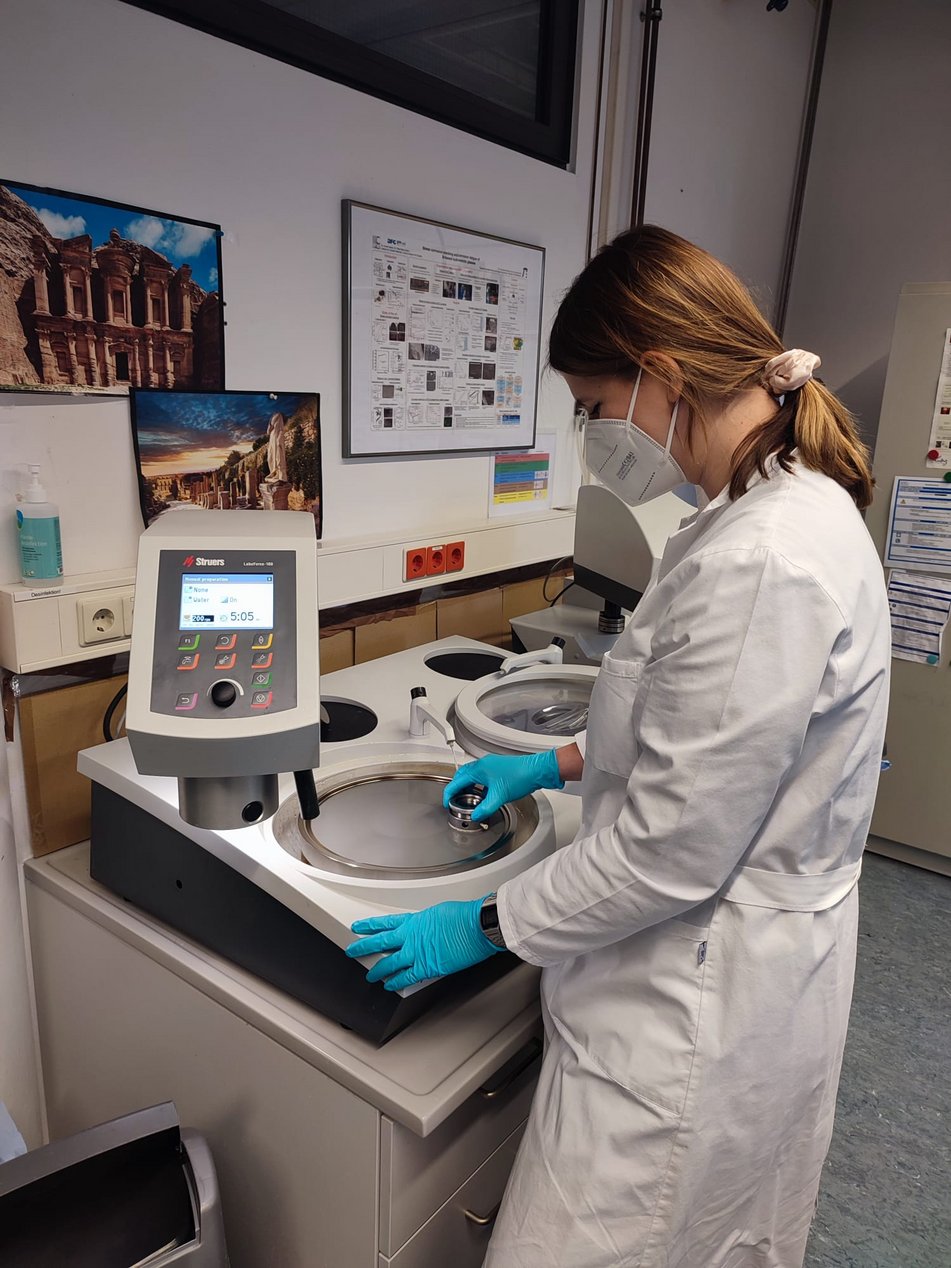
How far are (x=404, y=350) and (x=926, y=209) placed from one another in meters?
2.19

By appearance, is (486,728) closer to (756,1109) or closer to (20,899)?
(756,1109)

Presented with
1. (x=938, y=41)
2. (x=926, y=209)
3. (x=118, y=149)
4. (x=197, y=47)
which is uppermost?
(x=938, y=41)

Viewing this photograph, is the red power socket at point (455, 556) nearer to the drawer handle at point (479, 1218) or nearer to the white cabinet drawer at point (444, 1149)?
the white cabinet drawer at point (444, 1149)

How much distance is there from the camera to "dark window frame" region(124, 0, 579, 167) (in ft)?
4.28

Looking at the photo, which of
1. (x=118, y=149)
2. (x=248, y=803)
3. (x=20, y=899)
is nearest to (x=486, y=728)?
(x=248, y=803)

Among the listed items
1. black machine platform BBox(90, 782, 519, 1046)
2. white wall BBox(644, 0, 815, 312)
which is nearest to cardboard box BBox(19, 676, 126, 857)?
black machine platform BBox(90, 782, 519, 1046)

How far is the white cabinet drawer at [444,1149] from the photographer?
0.90 meters

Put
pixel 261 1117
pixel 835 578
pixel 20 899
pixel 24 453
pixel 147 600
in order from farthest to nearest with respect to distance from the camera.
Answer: pixel 20 899
pixel 24 453
pixel 261 1117
pixel 147 600
pixel 835 578

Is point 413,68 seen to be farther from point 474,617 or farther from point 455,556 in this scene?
point 474,617

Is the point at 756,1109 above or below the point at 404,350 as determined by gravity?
below

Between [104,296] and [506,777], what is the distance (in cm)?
89

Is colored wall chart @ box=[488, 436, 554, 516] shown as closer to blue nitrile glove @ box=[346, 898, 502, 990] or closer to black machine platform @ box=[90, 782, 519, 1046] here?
black machine platform @ box=[90, 782, 519, 1046]

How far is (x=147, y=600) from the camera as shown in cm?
86

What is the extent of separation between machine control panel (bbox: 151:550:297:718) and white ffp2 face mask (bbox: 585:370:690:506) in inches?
15.2
